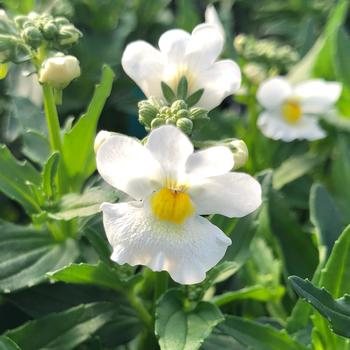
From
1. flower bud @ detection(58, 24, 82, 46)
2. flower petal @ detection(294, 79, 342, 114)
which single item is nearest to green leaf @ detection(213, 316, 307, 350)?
flower bud @ detection(58, 24, 82, 46)

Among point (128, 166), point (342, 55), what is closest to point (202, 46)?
point (128, 166)

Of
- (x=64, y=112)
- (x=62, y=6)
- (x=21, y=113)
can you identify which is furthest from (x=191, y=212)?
(x=62, y=6)

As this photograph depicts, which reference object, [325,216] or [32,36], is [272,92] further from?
[32,36]

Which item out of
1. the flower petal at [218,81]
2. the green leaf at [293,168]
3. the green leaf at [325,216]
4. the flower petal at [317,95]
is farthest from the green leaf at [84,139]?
the flower petal at [317,95]

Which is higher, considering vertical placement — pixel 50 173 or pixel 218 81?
pixel 218 81

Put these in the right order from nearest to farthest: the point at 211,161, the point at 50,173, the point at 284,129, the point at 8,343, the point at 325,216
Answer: the point at 211,161, the point at 8,343, the point at 50,173, the point at 325,216, the point at 284,129
